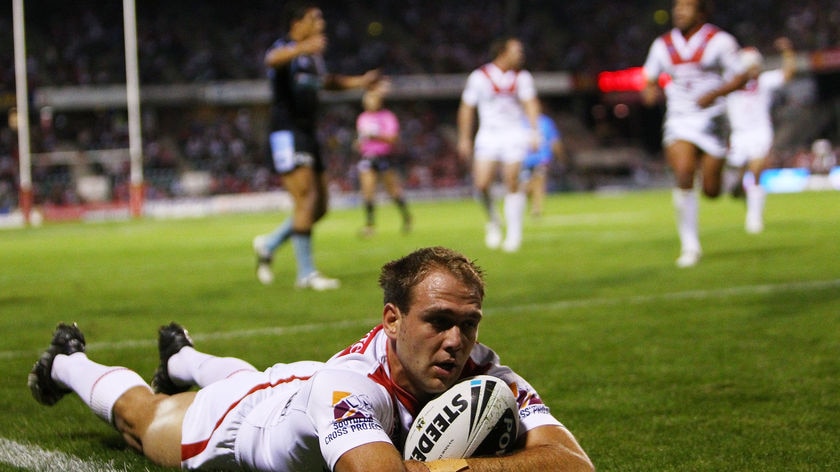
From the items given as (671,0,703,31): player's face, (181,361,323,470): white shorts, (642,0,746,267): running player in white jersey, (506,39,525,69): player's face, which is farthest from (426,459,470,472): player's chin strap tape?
(506,39,525,69): player's face

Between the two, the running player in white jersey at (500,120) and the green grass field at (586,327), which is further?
the running player in white jersey at (500,120)

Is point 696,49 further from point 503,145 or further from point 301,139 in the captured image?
point 301,139

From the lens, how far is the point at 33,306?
766 centimetres

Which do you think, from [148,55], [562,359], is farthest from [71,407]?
[148,55]

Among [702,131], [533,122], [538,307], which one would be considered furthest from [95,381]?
[533,122]

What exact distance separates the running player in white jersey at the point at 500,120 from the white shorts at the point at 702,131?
A: 9.39 ft

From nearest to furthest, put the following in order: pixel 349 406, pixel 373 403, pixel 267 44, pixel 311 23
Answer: pixel 349 406 < pixel 373 403 < pixel 311 23 < pixel 267 44

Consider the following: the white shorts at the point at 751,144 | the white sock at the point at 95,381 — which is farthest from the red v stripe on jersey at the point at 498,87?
the white sock at the point at 95,381

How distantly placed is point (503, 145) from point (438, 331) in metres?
9.86

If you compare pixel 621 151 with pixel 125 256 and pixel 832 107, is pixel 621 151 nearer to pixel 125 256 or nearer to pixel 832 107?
pixel 832 107

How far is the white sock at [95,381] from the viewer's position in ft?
11.9

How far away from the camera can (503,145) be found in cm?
1254

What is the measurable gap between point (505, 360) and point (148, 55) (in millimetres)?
35745

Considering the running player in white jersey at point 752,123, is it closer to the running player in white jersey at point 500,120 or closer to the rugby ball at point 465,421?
the running player in white jersey at point 500,120
